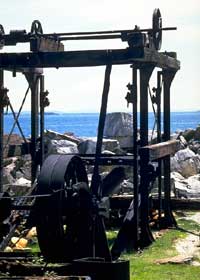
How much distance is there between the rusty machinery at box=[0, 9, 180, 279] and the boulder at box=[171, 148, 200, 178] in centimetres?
1292

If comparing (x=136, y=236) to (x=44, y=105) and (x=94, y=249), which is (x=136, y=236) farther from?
(x=44, y=105)

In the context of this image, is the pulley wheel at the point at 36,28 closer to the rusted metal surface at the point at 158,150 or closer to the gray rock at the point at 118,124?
the rusted metal surface at the point at 158,150

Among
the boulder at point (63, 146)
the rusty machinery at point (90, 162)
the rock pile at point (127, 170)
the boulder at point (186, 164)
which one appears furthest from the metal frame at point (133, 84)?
the boulder at point (63, 146)

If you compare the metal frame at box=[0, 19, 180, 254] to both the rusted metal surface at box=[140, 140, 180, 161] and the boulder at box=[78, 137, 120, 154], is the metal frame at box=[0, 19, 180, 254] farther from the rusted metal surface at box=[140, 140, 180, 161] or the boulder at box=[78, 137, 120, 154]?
the boulder at box=[78, 137, 120, 154]

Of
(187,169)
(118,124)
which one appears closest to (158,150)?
(187,169)

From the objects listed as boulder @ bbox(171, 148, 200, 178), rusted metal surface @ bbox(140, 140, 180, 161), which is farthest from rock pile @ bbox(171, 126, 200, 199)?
rusted metal surface @ bbox(140, 140, 180, 161)

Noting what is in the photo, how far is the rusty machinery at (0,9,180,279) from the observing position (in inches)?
420

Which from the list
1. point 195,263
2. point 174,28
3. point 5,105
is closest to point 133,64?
point 174,28

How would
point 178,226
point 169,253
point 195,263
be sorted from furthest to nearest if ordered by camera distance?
point 178,226 < point 169,253 < point 195,263

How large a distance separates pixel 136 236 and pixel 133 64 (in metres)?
3.17

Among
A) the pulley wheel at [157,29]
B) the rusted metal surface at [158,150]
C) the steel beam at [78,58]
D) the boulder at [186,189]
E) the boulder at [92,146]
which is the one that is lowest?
the boulder at [186,189]

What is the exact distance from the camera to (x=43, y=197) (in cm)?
1052

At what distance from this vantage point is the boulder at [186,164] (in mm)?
30078

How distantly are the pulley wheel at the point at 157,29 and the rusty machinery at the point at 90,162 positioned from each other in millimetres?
19
